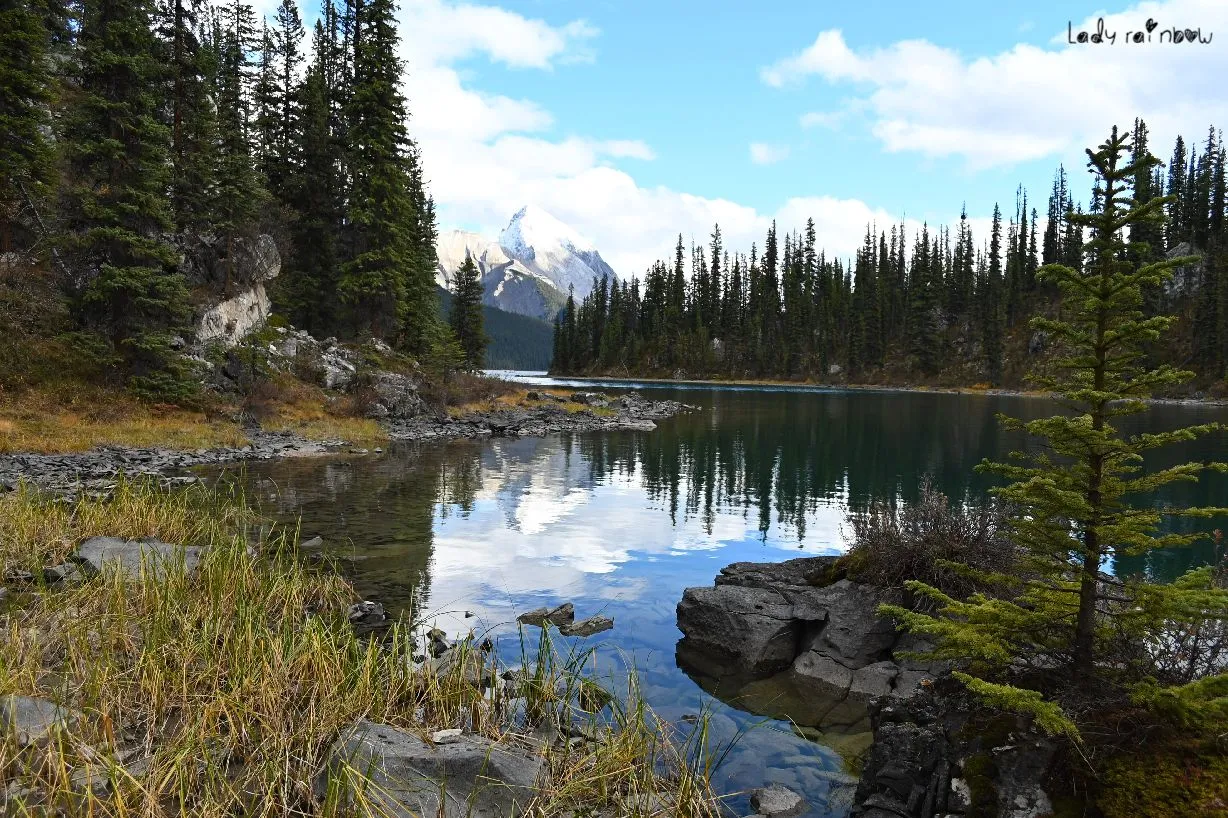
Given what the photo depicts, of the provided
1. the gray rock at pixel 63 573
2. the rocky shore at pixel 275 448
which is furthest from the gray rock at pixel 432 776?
the rocky shore at pixel 275 448

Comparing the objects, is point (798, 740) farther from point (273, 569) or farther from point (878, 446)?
point (878, 446)

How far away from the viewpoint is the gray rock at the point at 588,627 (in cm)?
1159

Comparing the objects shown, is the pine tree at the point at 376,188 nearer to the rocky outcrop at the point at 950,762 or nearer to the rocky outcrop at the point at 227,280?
the rocky outcrop at the point at 227,280

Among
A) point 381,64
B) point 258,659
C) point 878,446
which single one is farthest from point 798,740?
point 381,64

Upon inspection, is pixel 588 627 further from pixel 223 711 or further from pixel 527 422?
pixel 527 422

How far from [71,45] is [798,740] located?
55121 mm

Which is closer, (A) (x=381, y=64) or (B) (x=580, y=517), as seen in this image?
(B) (x=580, y=517)

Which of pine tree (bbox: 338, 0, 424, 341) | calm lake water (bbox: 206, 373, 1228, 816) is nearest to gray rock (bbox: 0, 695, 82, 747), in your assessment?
calm lake water (bbox: 206, 373, 1228, 816)

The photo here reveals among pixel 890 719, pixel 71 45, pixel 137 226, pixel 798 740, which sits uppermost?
pixel 71 45

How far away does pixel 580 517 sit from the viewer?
71.1 ft

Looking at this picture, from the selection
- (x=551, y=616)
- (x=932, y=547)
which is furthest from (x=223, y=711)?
(x=932, y=547)

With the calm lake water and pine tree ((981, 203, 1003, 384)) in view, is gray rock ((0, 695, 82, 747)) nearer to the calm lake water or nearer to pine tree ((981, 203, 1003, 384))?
the calm lake water

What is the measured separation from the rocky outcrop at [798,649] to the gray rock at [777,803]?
2.09 metres

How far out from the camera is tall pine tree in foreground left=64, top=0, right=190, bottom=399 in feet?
90.4
